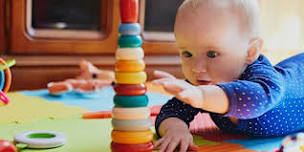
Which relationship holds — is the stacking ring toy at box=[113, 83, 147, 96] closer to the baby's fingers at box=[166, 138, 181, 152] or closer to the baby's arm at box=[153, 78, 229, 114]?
the baby's arm at box=[153, 78, 229, 114]

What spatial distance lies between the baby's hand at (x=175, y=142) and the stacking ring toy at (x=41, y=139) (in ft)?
0.58

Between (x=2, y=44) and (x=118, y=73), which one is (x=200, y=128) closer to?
(x=118, y=73)

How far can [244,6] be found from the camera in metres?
0.82

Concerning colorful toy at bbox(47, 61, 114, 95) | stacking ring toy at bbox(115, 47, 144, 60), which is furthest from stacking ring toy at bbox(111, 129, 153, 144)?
colorful toy at bbox(47, 61, 114, 95)

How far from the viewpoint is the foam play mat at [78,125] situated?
2.74 ft

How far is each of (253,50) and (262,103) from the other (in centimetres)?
16

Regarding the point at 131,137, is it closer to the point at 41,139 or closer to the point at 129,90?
the point at 129,90

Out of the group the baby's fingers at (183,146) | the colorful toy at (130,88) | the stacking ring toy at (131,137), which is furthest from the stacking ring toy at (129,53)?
the baby's fingers at (183,146)

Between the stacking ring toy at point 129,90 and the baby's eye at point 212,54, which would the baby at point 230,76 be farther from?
the stacking ring toy at point 129,90

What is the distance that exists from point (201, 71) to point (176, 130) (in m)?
0.12

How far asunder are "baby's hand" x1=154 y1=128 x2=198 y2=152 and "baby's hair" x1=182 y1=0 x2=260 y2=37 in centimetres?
23

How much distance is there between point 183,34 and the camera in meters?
0.82

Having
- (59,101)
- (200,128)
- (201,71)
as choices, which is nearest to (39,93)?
(59,101)

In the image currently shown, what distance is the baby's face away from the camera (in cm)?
80
